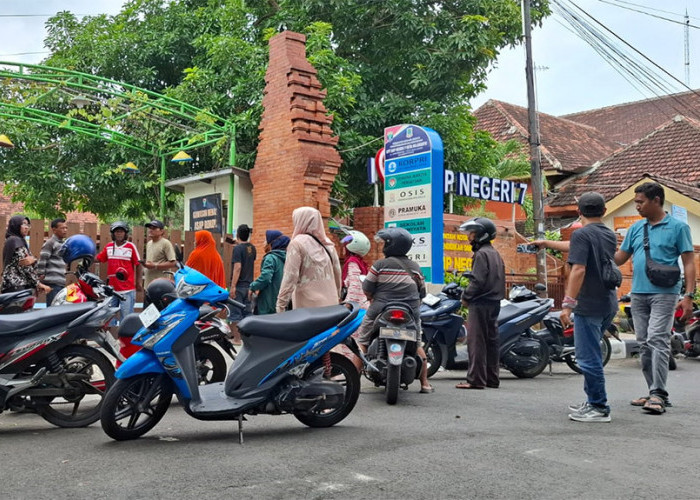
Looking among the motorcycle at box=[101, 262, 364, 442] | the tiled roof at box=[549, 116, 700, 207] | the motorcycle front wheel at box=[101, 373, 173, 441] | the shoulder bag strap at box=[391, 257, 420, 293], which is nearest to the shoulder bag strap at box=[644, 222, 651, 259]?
the shoulder bag strap at box=[391, 257, 420, 293]

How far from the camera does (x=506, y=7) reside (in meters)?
18.9

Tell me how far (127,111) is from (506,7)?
999cm

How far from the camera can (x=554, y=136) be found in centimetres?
2984

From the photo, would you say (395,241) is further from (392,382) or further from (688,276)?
(688,276)

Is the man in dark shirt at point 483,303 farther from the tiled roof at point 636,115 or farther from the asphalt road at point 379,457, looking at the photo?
the tiled roof at point 636,115

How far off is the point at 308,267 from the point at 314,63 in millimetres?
10531

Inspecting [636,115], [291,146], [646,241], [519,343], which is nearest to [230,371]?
[646,241]

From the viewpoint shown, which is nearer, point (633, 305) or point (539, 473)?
point (539, 473)

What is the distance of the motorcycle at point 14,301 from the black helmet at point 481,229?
4.25 metres

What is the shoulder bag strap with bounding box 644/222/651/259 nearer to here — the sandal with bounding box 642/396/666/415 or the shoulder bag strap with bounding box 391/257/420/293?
the sandal with bounding box 642/396/666/415

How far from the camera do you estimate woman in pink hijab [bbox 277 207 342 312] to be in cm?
616

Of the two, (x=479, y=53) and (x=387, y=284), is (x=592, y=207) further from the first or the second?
(x=479, y=53)

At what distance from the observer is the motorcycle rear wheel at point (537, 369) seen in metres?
8.73

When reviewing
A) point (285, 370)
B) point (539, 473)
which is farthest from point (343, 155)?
point (539, 473)
